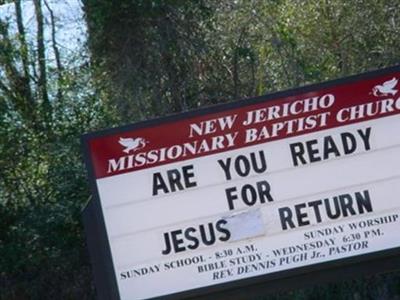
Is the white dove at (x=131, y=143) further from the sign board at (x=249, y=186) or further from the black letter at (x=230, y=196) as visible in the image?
the black letter at (x=230, y=196)

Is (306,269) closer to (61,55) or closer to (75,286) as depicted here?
(75,286)

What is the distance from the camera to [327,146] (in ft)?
26.8

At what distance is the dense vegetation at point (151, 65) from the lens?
42.3ft

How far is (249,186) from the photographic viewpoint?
8.13 m

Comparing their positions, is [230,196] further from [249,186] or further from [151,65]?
[151,65]

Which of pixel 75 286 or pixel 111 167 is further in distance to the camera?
pixel 75 286

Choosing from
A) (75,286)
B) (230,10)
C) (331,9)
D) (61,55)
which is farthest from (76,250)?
(331,9)

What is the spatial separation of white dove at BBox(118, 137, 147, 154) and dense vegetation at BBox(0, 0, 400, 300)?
14.9 feet

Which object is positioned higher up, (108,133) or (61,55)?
(61,55)

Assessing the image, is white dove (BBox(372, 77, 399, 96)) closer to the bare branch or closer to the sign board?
the sign board

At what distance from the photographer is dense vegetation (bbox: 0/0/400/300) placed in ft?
42.3

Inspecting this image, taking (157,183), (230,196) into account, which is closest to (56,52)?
(157,183)

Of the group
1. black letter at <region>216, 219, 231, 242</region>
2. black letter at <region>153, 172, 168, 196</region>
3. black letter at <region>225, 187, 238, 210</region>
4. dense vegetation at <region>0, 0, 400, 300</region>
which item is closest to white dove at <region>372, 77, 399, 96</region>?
black letter at <region>225, 187, 238, 210</region>

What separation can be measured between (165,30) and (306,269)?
648 centimetres
